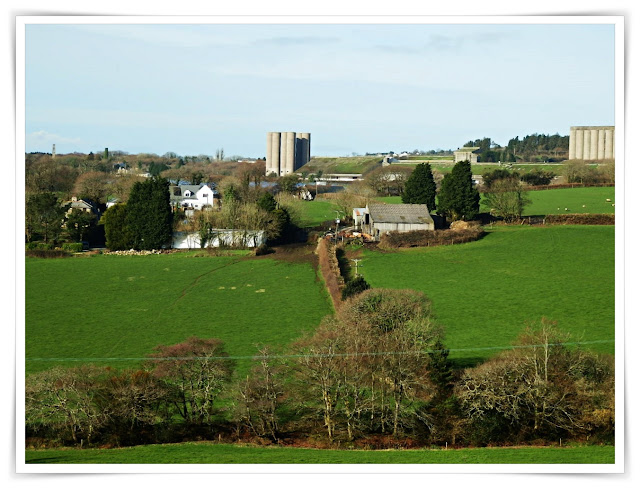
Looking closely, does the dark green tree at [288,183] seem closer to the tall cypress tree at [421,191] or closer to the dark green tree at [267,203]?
the tall cypress tree at [421,191]

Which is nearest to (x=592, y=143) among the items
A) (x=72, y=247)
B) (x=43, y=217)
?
(x=72, y=247)

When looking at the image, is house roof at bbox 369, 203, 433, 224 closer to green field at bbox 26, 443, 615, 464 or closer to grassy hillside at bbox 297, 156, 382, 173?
grassy hillside at bbox 297, 156, 382, 173

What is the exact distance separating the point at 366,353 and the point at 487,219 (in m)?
16.3

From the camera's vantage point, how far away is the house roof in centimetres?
2652

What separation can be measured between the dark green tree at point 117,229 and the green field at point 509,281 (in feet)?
25.2

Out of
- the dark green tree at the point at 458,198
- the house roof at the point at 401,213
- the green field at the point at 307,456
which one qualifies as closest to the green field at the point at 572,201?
the dark green tree at the point at 458,198

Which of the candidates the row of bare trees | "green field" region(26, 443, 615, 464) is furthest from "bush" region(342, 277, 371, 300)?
"green field" region(26, 443, 615, 464)

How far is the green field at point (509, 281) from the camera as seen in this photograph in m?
16.2

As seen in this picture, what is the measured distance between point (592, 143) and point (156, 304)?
38.4 feet

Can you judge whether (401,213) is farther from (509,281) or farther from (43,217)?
(43,217)

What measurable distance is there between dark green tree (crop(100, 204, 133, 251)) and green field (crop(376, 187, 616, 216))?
44.0 ft
